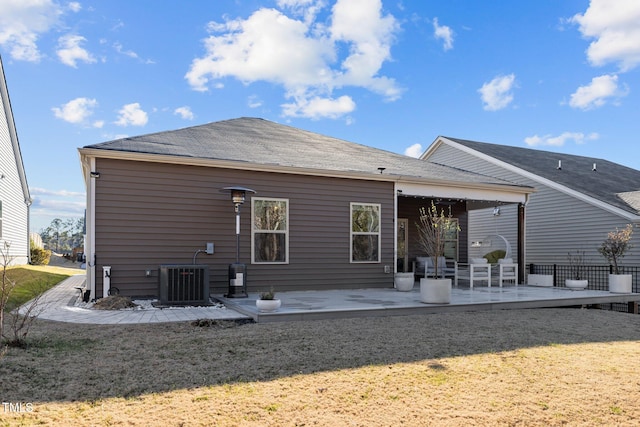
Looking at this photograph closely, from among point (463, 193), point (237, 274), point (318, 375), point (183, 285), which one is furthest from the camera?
point (463, 193)

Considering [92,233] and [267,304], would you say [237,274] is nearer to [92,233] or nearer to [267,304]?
[267,304]

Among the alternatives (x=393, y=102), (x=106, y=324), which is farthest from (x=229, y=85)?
(x=106, y=324)

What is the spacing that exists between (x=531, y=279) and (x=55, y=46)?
14206mm

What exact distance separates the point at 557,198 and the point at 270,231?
33.6 ft

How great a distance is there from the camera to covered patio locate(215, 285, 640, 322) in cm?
654

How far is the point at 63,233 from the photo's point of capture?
47.7 m

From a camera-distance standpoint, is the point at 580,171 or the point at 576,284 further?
the point at 580,171

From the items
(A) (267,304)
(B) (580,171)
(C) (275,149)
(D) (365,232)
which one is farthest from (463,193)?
(B) (580,171)

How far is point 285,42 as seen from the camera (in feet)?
38.1

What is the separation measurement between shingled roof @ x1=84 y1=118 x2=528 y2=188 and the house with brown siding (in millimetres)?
44

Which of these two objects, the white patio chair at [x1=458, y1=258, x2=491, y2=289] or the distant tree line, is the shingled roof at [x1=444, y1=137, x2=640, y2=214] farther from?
the distant tree line

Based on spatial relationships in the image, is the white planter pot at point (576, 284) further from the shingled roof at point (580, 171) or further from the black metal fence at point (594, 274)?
the shingled roof at point (580, 171)

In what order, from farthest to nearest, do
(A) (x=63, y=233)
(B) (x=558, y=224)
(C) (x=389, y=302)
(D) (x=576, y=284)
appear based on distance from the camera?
(A) (x=63, y=233) → (B) (x=558, y=224) → (D) (x=576, y=284) → (C) (x=389, y=302)

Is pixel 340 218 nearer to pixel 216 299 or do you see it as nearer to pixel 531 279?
pixel 216 299
